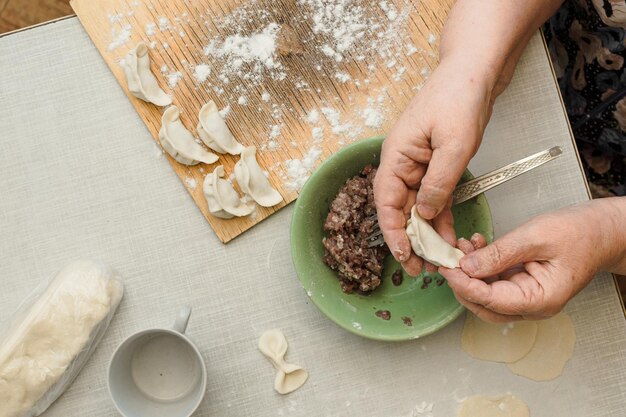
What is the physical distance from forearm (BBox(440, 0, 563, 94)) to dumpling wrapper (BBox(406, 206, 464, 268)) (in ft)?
0.83

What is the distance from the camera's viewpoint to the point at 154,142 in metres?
1.25

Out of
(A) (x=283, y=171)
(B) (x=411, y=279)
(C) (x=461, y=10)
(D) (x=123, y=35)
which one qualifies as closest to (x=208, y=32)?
(D) (x=123, y=35)

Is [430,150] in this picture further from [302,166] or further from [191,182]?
[191,182]

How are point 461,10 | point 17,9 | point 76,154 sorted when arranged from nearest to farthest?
point 461,10 → point 76,154 → point 17,9

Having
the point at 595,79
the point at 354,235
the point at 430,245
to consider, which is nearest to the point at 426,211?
the point at 430,245

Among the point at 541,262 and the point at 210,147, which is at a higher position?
the point at 210,147

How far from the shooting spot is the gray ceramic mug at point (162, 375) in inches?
45.2

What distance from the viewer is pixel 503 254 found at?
99 centimetres

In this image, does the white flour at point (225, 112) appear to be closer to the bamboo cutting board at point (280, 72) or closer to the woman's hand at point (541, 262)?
the bamboo cutting board at point (280, 72)

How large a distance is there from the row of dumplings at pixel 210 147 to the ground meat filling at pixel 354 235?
0.46 ft

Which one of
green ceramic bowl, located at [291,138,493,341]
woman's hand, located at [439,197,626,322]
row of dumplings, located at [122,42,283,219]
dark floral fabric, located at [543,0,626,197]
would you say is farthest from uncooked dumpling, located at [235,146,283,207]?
dark floral fabric, located at [543,0,626,197]

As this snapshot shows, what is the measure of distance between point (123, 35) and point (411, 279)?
2.41ft

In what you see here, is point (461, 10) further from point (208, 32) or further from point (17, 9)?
point (17, 9)

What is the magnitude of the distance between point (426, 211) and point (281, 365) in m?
0.41
